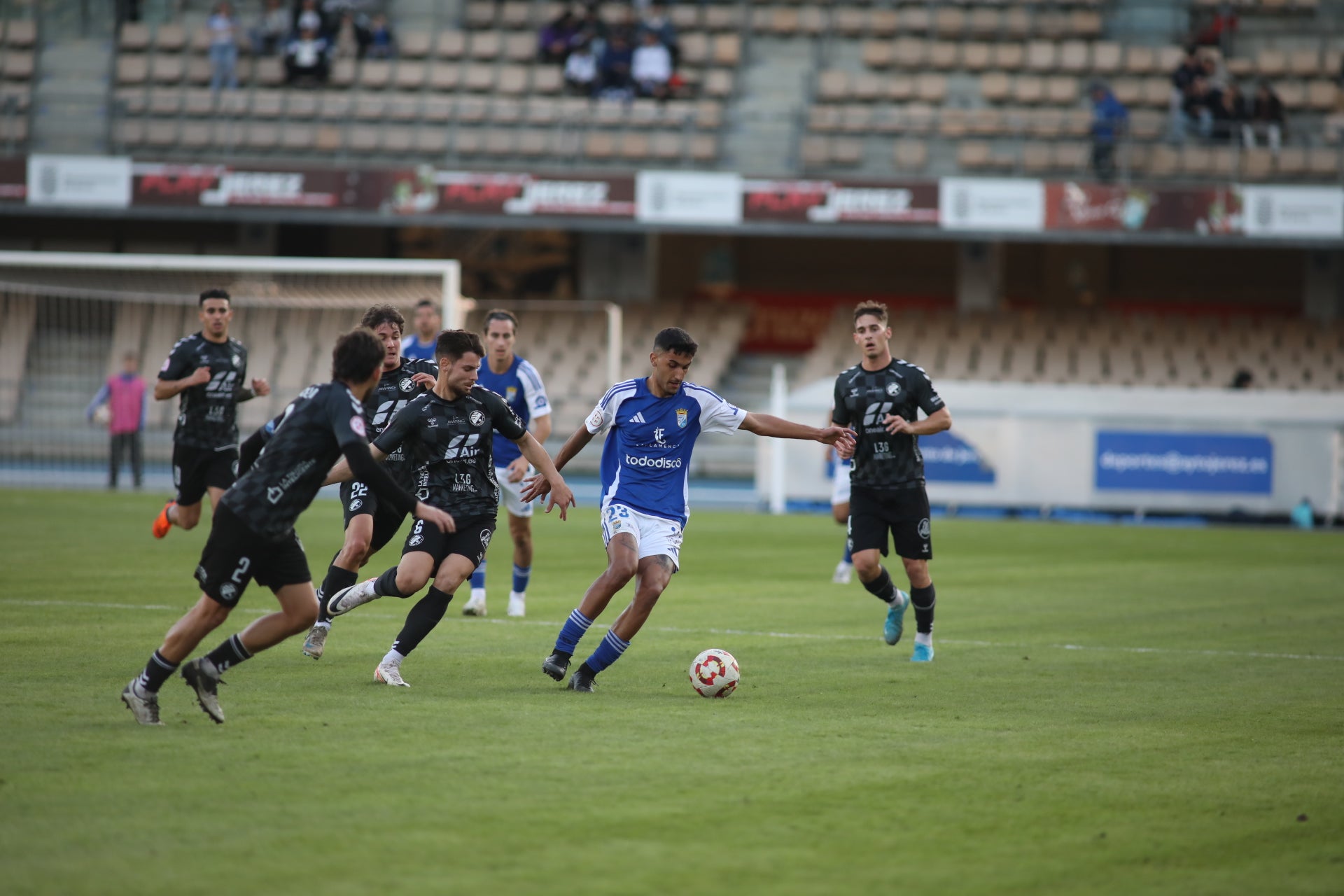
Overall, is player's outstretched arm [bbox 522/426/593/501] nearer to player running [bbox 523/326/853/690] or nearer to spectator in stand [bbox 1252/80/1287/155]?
player running [bbox 523/326/853/690]

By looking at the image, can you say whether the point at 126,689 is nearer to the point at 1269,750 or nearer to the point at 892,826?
the point at 892,826

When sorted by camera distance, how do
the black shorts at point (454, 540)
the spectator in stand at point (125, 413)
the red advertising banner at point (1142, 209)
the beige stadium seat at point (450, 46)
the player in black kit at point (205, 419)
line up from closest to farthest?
1. the black shorts at point (454, 540)
2. the player in black kit at point (205, 419)
3. the spectator in stand at point (125, 413)
4. the red advertising banner at point (1142, 209)
5. the beige stadium seat at point (450, 46)

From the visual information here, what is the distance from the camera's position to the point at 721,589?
1348 centimetres

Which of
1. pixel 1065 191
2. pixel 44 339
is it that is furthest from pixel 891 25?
pixel 44 339

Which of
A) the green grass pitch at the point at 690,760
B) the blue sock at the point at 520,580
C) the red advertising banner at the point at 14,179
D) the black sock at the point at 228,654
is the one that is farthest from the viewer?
the red advertising banner at the point at 14,179

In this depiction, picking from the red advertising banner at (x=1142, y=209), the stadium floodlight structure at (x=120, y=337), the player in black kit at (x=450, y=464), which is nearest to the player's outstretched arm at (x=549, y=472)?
the player in black kit at (x=450, y=464)

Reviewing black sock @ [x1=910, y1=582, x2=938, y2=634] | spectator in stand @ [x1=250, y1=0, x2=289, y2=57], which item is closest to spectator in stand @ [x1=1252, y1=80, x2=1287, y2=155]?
spectator in stand @ [x1=250, y1=0, x2=289, y2=57]

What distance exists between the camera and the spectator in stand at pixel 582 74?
30.6 metres

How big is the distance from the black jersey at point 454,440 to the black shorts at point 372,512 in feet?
3.33

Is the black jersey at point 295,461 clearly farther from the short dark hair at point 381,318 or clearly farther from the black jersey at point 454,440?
the short dark hair at point 381,318

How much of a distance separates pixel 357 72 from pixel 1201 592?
75.8ft

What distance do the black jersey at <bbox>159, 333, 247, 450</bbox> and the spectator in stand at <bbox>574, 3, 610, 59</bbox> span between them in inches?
775

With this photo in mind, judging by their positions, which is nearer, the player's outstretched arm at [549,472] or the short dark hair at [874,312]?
the player's outstretched arm at [549,472]

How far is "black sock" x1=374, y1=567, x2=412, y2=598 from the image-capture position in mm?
8227
